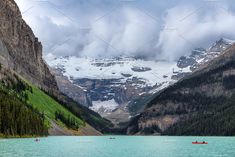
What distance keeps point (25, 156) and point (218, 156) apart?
42.0 m

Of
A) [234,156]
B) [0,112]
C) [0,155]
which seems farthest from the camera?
[0,112]

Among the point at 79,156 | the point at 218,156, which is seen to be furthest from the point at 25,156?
the point at 218,156

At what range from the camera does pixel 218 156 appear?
11538cm

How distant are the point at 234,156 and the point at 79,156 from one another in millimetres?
33211

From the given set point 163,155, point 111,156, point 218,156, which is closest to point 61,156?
point 111,156

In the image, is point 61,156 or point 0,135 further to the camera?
point 0,135

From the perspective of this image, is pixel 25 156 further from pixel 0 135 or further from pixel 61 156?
pixel 0 135

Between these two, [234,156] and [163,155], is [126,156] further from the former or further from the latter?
[234,156]

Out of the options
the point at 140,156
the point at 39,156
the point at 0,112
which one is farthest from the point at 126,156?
the point at 0,112

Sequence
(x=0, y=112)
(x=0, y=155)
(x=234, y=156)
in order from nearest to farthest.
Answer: (x=0, y=155) < (x=234, y=156) < (x=0, y=112)

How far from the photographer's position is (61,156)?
360 ft

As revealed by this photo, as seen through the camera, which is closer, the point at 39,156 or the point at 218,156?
the point at 39,156

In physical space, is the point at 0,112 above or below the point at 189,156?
above

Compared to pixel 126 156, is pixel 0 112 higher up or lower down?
higher up
